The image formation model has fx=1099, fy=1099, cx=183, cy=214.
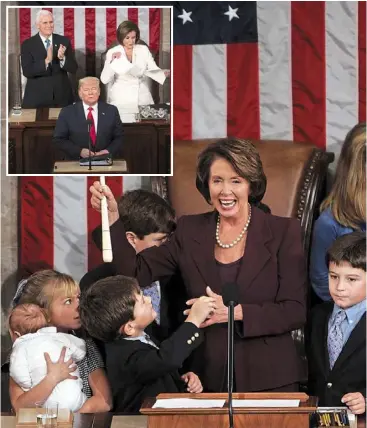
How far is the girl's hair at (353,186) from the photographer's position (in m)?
4.83

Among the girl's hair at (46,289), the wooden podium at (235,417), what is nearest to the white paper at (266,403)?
the wooden podium at (235,417)

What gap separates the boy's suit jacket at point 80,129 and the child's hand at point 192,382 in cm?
132

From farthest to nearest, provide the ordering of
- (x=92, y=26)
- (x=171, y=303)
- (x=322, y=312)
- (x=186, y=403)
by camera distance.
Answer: (x=92, y=26)
(x=171, y=303)
(x=322, y=312)
(x=186, y=403)

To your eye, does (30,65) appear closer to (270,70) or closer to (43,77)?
(43,77)

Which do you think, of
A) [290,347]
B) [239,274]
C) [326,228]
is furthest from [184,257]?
[326,228]

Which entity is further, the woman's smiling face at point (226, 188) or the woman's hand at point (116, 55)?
the woman's hand at point (116, 55)

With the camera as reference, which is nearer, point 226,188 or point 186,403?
A: point 186,403

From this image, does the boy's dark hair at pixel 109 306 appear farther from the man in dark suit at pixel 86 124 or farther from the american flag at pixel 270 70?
the american flag at pixel 270 70

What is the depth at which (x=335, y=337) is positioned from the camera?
4.50m

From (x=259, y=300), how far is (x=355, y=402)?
1.71ft

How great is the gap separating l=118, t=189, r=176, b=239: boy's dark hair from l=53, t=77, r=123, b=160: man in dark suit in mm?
327

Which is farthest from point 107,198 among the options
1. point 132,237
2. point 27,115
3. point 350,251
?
point 350,251

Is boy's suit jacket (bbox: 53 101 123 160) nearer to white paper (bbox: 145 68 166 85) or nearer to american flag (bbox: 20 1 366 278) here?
white paper (bbox: 145 68 166 85)

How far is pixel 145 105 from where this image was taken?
5.09 m
